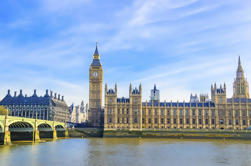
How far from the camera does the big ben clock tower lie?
478 feet

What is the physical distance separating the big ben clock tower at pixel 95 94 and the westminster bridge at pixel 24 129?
23536mm

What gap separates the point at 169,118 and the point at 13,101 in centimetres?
9750

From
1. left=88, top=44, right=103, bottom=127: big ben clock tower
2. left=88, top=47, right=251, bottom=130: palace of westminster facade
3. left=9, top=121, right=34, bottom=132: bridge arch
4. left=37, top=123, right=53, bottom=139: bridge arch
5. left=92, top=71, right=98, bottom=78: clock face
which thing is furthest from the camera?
left=92, top=71, right=98, bottom=78: clock face

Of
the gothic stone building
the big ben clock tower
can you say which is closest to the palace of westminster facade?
the gothic stone building

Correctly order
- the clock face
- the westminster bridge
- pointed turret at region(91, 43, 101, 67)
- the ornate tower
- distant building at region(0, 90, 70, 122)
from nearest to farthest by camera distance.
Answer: the westminster bridge < the clock face < pointed turret at region(91, 43, 101, 67) < distant building at region(0, 90, 70, 122) < the ornate tower

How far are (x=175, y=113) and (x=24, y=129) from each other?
74.6 meters

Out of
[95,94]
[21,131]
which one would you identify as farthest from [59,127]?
[21,131]

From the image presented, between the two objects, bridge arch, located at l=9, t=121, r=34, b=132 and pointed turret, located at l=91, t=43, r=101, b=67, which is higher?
pointed turret, located at l=91, t=43, r=101, b=67

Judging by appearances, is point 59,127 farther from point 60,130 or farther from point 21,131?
point 21,131

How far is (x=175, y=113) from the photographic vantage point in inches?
5384

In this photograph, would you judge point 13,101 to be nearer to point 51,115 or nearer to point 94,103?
point 51,115

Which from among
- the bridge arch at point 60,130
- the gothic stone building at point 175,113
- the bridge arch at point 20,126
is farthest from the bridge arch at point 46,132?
the gothic stone building at point 175,113

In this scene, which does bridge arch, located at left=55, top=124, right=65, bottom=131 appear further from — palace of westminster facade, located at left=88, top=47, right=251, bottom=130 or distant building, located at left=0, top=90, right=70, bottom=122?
distant building, located at left=0, top=90, right=70, bottom=122

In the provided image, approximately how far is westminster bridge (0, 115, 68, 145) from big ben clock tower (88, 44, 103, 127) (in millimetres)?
23536
